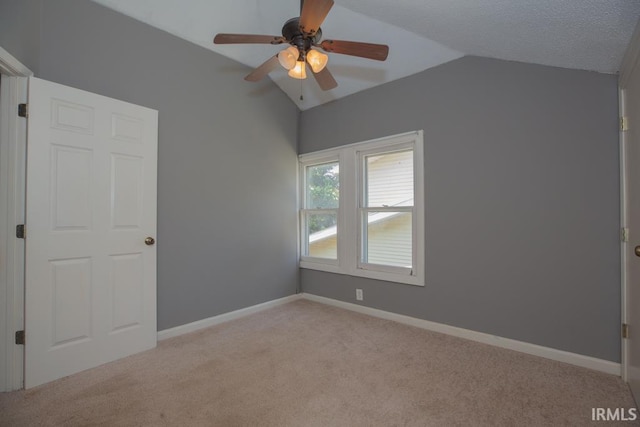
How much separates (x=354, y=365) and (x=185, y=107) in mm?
2804

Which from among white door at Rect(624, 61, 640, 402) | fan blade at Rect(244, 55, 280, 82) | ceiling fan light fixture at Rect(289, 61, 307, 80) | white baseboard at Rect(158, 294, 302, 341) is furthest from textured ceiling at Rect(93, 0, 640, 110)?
white baseboard at Rect(158, 294, 302, 341)

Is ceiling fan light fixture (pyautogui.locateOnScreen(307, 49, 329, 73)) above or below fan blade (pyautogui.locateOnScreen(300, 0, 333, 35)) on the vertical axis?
below

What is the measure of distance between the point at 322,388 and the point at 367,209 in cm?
202

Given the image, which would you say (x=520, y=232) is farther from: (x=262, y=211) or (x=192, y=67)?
(x=192, y=67)

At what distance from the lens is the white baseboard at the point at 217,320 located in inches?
106

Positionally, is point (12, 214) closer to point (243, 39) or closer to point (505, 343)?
point (243, 39)

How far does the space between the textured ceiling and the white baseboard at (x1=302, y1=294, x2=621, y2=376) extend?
210 centimetres

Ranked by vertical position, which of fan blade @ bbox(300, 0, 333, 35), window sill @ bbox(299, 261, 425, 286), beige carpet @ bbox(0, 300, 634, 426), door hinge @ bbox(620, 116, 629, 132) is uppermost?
fan blade @ bbox(300, 0, 333, 35)

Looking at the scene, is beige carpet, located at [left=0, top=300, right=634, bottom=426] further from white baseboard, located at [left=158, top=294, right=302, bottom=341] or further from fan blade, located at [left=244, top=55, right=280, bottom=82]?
fan blade, located at [left=244, top=55, right=280, bottom=82]

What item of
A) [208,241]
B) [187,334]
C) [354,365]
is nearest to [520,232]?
[354,365]

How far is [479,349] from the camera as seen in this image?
7.99ft

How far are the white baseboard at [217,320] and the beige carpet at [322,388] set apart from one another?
129 millimetres

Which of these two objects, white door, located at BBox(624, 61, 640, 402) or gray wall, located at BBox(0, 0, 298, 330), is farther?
gray wall, located at BBox(0, 0, 298, 330)

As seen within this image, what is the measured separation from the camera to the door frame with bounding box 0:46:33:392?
1835mm
